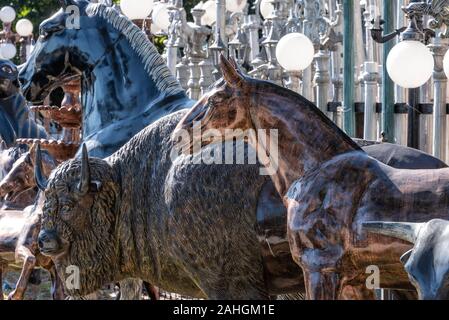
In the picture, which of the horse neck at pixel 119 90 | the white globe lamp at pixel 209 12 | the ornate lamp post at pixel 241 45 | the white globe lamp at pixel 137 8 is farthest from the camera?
the white globe lamp at pixel 209 12

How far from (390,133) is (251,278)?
3.28 metres

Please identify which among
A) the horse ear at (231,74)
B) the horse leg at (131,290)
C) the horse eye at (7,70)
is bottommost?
the horse leg at (131,290)

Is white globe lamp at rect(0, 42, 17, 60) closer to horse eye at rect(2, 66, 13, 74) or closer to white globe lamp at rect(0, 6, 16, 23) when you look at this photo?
white globe lamp at rect(0, 6, 16, 23)

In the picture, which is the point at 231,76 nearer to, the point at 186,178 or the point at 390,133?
the point at 186,178

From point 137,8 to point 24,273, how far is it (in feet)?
13.6

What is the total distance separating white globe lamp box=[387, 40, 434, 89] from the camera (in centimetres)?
968

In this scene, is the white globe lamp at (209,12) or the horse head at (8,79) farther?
the white globe lamp at (209,12)

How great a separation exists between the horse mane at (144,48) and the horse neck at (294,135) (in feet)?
9.70

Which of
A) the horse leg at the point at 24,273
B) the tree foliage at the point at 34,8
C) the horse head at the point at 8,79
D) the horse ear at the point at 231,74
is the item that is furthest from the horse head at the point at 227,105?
the tree foliage at the point at 34,8

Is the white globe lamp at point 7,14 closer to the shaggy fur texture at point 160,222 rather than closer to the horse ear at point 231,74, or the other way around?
the shaggy fur texture at point 160,222

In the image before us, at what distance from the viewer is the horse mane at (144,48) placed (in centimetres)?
1068

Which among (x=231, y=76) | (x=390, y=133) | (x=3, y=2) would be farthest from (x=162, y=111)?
(x=3, y=2)
